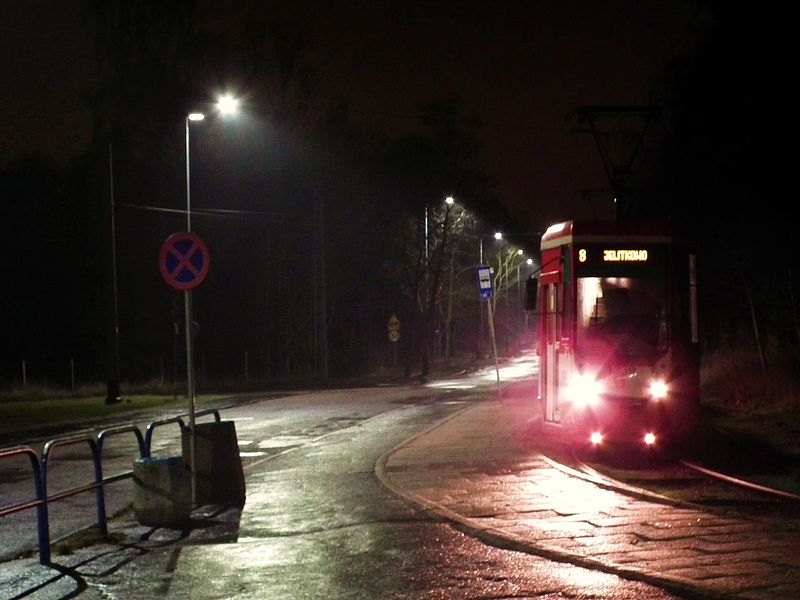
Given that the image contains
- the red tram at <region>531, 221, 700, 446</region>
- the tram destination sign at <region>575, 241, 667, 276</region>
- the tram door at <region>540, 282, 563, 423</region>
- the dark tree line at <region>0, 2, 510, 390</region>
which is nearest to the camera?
the red tram at <region>531, 221, 700, 446</region>

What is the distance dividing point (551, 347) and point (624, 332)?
1.61 metres

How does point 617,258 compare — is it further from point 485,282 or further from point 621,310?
point 485,282

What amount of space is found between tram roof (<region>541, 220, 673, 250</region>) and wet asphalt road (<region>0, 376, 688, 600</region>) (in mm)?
5123

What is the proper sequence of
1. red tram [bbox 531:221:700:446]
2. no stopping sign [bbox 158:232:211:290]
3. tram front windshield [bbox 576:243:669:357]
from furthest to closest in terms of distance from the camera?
tram front windshield [bbox 576:243:669:357] < red tram [bbox 531:221:700:446] < no stopping sign [bbox 158:232:211:290]

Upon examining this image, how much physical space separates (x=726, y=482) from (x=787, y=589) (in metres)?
6.28

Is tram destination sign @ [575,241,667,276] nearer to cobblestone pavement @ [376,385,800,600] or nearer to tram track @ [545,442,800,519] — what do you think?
tram track @ [545,442,800,519]

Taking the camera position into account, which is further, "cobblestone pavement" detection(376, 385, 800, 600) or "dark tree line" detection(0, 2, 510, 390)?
"dark tree line" detection(0, 2, 510, 390)

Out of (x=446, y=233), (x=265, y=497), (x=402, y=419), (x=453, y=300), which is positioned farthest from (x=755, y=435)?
(x=453, y=300)

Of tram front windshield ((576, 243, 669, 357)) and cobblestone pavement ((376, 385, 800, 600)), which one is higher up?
tram front windshield ((576, 243, 669, 357))

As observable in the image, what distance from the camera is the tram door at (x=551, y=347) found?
60.1 ft

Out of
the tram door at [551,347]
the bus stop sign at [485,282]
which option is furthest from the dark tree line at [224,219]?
the tram door at [551,347]

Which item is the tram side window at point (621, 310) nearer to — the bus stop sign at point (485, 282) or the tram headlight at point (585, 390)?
the tram headlight at point (585, 390)

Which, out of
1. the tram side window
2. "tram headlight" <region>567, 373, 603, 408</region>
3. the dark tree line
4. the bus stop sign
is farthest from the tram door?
the dark tree line

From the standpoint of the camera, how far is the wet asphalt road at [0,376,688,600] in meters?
8.81
